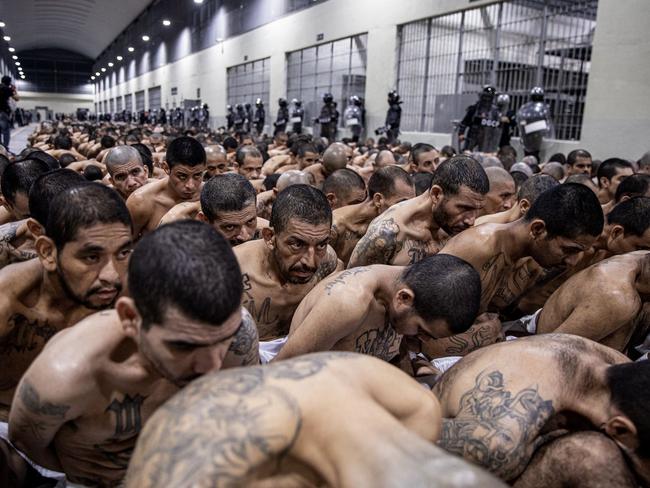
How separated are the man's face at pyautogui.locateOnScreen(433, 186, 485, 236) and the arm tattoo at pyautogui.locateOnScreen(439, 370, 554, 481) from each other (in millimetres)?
1889

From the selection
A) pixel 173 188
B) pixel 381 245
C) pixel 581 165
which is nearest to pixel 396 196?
Result: pixel 381 245

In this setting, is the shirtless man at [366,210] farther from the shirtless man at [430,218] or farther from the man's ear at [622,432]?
the man's ear at [622,432]

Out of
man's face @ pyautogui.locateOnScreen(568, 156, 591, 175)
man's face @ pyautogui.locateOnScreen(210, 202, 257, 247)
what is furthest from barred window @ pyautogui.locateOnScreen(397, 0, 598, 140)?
man's face @ pyautogui.locateOnScreen(210, 202, 257, 247)

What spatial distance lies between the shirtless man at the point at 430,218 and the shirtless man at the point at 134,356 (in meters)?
1.77

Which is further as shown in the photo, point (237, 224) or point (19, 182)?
point (19, 182)

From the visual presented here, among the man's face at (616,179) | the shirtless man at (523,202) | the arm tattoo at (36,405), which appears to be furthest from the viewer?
the man's face at (616,179)

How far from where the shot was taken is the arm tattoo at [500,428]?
1988 millimetres

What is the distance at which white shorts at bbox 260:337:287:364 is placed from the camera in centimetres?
308

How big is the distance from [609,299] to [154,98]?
133 feet

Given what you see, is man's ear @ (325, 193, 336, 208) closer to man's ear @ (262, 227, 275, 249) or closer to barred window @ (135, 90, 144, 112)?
man's ear @ (262, 227, 275, 249)

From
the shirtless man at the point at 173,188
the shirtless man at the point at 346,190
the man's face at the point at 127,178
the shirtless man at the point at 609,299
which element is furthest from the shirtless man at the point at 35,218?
the shirtless man at the point at 609,299

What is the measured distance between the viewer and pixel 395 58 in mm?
15266

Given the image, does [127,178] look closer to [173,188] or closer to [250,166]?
[173,188]

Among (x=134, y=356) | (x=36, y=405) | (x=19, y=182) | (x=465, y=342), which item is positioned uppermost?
(x=19, y=182)
